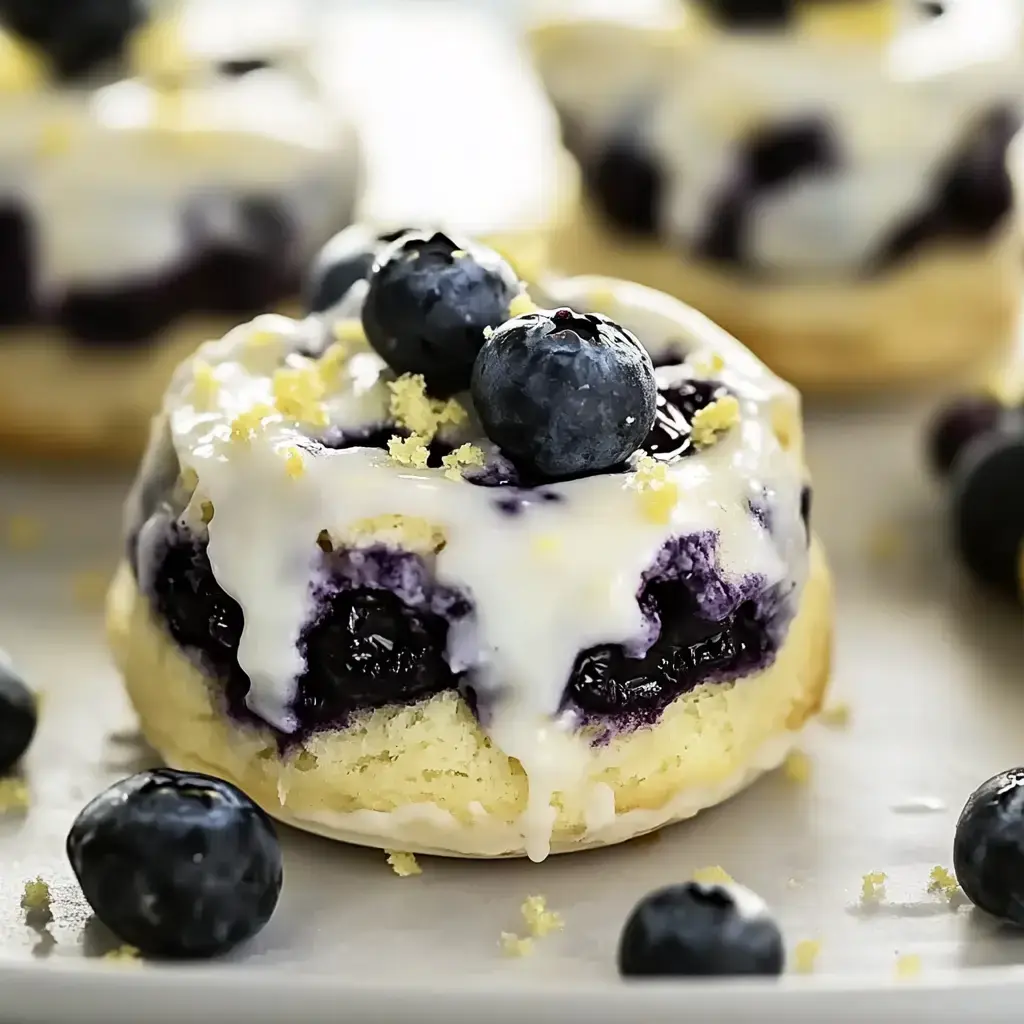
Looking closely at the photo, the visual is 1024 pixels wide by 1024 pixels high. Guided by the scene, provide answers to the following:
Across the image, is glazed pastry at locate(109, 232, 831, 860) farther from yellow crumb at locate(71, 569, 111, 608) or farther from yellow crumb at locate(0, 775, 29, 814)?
yellow crumb at locate(71, 569, 111, 608)

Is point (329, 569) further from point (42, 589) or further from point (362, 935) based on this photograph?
point (42, 589)

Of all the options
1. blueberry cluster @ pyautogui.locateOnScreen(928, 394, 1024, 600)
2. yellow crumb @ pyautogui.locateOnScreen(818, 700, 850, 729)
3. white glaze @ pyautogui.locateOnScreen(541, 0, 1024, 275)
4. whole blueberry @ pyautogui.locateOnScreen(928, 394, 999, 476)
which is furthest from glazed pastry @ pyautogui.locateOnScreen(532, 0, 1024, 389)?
yellow crumb @ pyautogui.locateOnScreen(818, 700, 850, 729)

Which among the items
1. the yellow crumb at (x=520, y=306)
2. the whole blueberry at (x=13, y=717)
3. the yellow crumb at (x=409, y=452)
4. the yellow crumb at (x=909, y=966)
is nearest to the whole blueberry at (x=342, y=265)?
the yellow crumb at (x=520, y=306)

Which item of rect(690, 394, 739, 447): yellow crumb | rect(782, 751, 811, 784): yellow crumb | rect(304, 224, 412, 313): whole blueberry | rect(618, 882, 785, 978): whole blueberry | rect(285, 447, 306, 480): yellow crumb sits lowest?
rect(782, 751, 811, 784): yellow crumb

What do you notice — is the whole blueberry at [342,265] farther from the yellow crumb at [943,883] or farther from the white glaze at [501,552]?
the yellow crumb at [943,883]

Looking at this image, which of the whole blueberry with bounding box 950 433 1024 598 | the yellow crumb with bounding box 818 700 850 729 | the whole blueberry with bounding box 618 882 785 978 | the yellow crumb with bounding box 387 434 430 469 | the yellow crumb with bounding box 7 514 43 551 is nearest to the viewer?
the whole blueberry with bounding box 618 882 785 978

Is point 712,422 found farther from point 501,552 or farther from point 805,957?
point 805,957

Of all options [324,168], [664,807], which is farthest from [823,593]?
[324,168]
